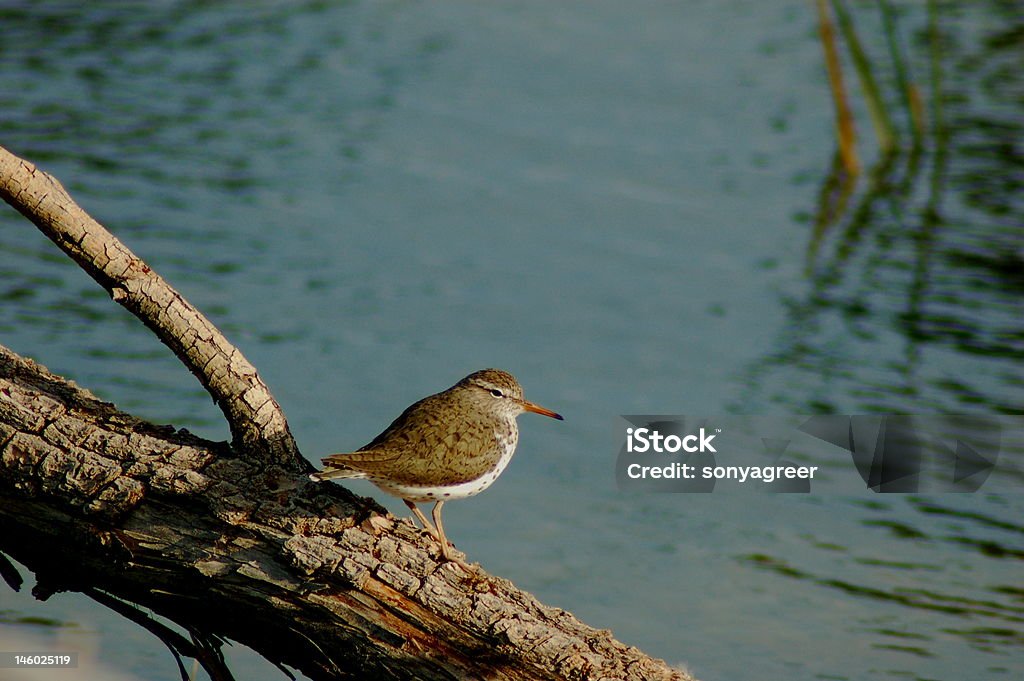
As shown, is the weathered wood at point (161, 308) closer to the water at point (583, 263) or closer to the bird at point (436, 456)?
the bird at point (436, 456)

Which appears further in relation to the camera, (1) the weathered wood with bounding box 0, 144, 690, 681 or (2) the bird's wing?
(2) the bird's wing

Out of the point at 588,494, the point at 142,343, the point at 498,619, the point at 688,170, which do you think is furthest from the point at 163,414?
the point at 688,170

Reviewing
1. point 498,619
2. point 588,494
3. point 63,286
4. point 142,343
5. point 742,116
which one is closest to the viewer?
point 498,619

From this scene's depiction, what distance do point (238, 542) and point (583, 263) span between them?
711 cm

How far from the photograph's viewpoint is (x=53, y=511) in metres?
4.62

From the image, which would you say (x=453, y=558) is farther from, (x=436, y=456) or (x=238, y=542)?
(x=238, y=542)

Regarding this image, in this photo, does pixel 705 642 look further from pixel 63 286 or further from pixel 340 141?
pixel 340 141

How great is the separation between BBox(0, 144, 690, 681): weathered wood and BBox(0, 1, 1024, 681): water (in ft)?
6.89

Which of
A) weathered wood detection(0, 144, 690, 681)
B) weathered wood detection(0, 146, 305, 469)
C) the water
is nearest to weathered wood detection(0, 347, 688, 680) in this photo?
weathered wood detection(0, 144, 690, 681)

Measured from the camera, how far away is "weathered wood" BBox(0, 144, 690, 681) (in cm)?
Result: 438

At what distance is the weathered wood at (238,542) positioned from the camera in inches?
172

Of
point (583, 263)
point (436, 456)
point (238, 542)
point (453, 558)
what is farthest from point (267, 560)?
point (583, 263)

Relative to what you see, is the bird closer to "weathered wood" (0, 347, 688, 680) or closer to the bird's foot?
the bird's foot

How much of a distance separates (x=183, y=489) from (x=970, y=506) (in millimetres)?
5662
